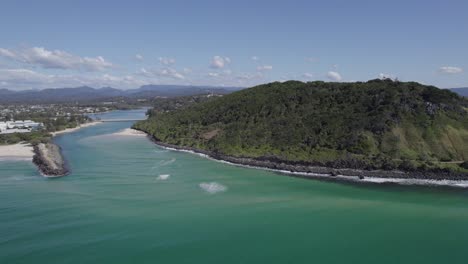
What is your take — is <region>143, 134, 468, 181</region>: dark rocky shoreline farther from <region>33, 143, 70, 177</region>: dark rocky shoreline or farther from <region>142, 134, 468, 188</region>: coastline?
<region>33, 143, 70, 177</region>: dark rocky shoreline

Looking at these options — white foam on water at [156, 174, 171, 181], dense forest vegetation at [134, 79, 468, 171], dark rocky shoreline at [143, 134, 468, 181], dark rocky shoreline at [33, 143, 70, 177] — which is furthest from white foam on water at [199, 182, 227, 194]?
dark rocky shoreline at [33, 143, 70, 177]

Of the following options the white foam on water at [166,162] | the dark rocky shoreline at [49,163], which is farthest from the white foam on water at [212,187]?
the dark rocky shoreline at [49,163]

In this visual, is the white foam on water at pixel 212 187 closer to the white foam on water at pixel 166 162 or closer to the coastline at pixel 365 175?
the coastline at pixel 365 175

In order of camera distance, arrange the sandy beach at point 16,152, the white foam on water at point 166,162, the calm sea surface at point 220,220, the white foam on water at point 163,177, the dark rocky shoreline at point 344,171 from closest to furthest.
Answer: the calm sea surface at point 220,220, the white foam on water at point 163,177, the dark rocky shoreline at point 344,171, the white foam on water at point 166,162, the sandy beach at point 16,152

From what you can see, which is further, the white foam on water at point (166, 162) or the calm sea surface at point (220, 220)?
the white foam on water at point (166, 162)

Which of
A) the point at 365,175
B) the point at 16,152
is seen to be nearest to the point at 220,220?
the point at 365,175

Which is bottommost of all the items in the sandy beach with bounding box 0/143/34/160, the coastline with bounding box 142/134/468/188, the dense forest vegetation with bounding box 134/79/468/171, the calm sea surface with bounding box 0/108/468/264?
the sandy beach with bounding box 0/143/34/160

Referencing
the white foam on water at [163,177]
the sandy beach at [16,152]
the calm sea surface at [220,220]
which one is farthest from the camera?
the sandy beach at [16,152]

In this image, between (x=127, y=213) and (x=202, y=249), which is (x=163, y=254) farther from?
(x=127, y=213)

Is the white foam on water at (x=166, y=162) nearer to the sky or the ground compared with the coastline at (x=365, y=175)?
nearer to the ground
